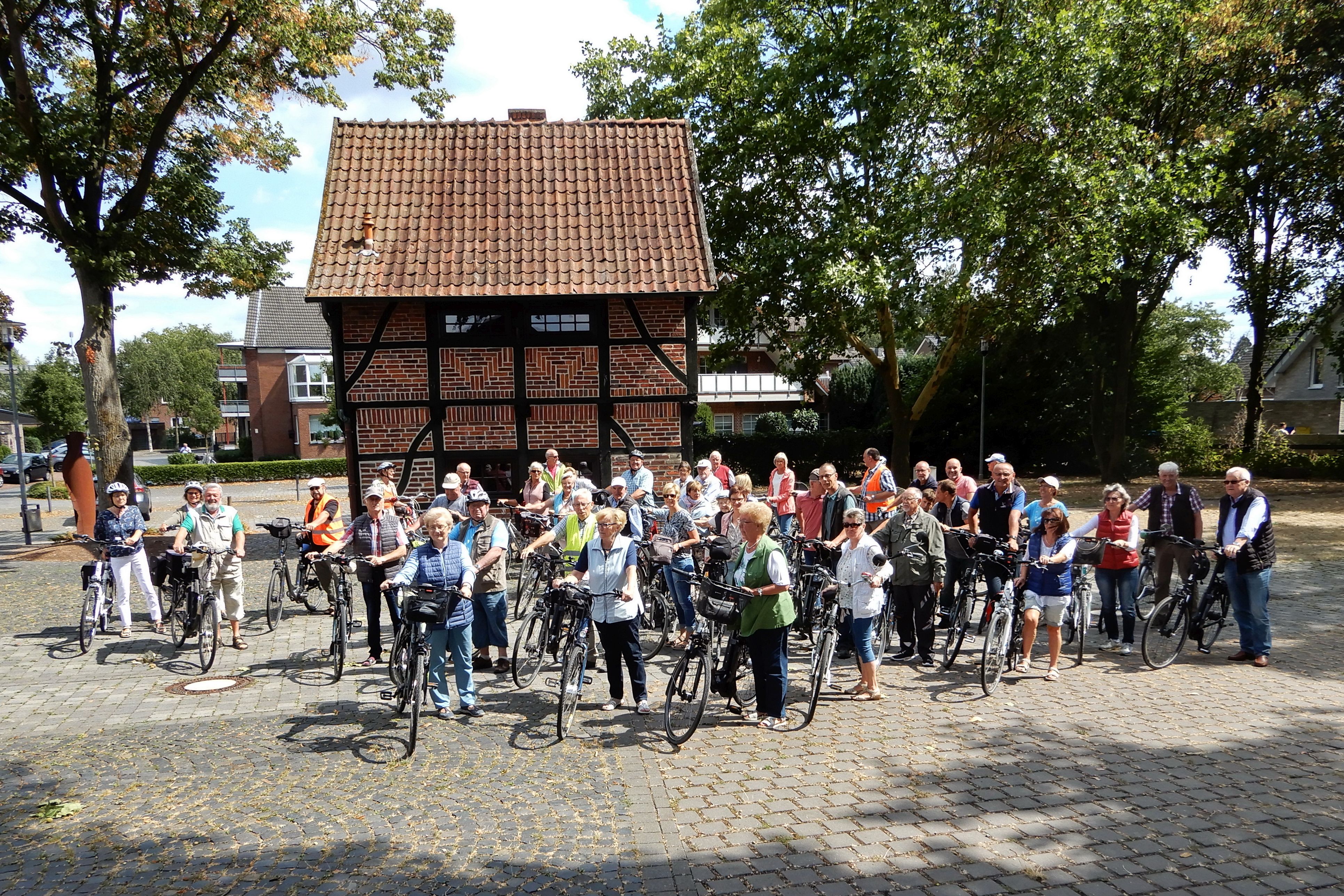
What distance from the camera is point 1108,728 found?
6465 millimetres

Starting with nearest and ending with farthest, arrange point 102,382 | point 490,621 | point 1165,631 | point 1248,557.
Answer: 1. point 490,621
2. point 1248,557
3. point 1165,631
4. point 102,382

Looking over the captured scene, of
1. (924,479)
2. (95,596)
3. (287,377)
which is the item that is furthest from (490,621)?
(287,377)

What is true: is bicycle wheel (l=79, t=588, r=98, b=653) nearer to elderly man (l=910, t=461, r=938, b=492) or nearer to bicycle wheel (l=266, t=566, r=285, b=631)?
bicycle wheel (l=266, t=566, r=285, b=631)

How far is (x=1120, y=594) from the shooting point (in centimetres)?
847

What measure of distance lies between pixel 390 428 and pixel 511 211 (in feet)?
14.8

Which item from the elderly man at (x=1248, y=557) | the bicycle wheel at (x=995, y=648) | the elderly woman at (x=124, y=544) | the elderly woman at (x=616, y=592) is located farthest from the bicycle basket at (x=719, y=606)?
the elderly woman at (x=124, y=544)

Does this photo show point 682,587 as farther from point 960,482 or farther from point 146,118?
point 146,118

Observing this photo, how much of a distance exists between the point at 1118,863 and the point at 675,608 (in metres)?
5.16

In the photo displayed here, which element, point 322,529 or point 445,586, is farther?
point 322,529

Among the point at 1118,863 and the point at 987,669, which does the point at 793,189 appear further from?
the point at 1118,863

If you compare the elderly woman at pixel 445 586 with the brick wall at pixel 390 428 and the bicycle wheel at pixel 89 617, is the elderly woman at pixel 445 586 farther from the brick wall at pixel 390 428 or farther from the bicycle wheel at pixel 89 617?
the brick wall at pixel 390 428

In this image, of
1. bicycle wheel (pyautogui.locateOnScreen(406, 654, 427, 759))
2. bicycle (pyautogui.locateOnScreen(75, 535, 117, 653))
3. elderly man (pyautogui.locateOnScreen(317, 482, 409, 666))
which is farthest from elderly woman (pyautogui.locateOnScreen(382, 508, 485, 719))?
bicycle (pyautogui.locateOnScreen(75, 535, 117, 653))

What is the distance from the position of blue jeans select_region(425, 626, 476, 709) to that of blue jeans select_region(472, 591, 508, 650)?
2.44ft

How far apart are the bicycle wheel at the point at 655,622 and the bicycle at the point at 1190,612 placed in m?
4.61
